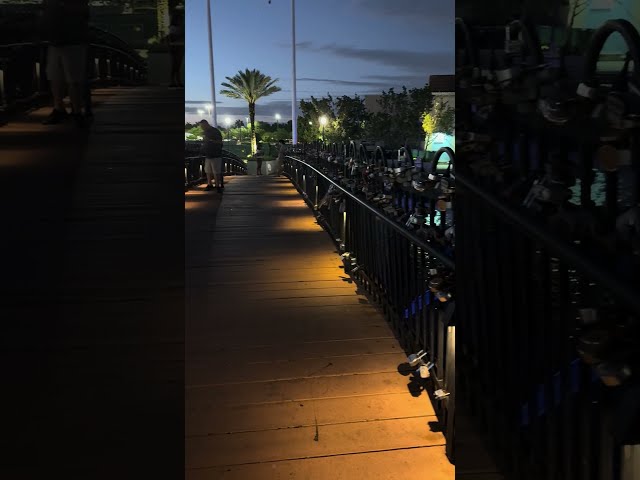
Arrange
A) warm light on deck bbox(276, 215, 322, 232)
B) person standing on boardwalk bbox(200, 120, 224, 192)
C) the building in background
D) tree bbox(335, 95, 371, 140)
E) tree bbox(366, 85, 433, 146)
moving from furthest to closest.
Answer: person standing on boardwalk bbox(200, 120, 224, 192)
warm light on deck bbox(276, 215, 322, 232)
tree bbox(335, 95, 371, 140)
tree bbox(366, 85, 433, 146)
the building in background

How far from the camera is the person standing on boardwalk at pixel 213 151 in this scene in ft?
22.5

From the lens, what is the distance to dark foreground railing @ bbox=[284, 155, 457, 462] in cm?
195

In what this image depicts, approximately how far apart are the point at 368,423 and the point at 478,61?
1.44 metres

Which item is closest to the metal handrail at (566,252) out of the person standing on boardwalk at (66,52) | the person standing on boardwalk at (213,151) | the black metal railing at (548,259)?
the black metal railing at (548,259)

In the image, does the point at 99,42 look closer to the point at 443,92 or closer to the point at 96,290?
the point at 96,290

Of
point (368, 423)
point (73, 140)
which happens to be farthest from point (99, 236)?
point (368, 423)

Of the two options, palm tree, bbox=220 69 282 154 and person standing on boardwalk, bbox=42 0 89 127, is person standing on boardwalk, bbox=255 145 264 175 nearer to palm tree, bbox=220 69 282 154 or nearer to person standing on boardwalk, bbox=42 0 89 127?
palm tree, bbox=220 69 282 154

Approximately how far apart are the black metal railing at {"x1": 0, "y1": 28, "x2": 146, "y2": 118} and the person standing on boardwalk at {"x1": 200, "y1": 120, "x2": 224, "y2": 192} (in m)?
4.03

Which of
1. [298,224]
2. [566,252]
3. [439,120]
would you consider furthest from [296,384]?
[298,224]

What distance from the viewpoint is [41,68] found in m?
1.14

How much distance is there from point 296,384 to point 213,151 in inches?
237

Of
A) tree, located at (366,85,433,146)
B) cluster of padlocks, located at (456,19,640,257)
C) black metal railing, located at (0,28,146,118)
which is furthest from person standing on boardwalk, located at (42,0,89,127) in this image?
tree, located at (366,85,433,146)

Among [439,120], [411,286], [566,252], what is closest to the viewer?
[566,252]

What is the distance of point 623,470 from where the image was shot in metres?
1.09
